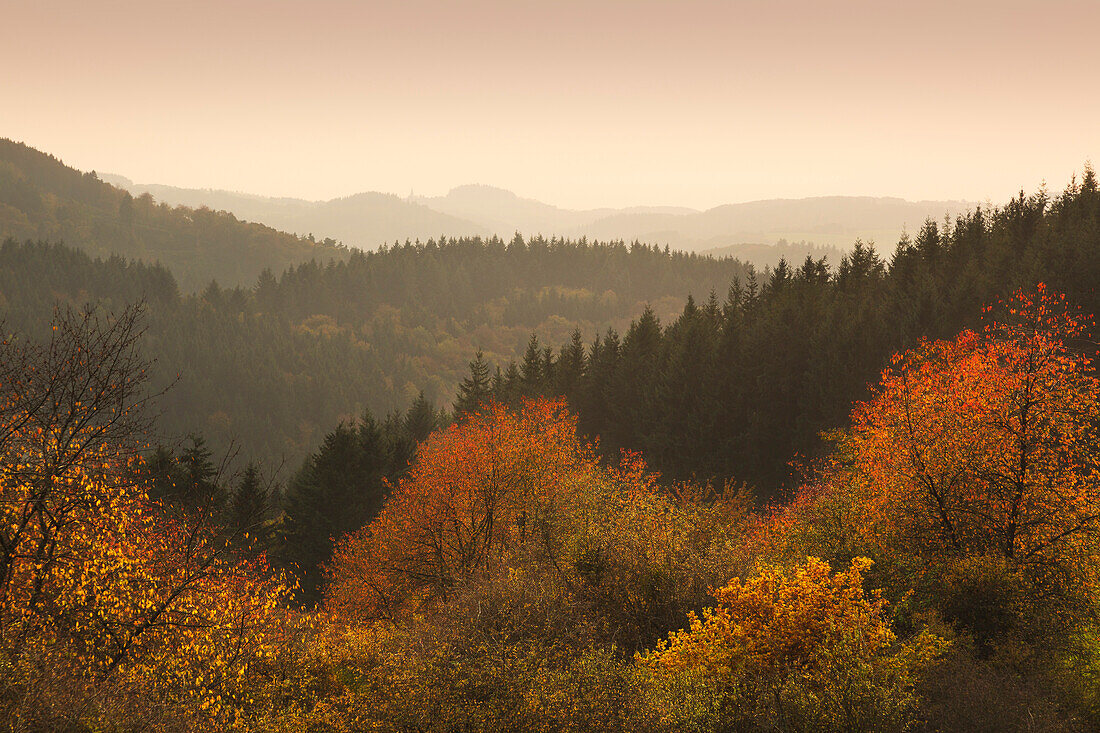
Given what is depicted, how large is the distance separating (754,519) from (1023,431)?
23983mm

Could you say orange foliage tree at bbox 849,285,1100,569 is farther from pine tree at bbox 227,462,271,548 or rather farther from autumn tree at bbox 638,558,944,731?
pine tree at bbox 227,462,271,548

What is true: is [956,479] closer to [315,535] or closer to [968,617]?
[968,617]

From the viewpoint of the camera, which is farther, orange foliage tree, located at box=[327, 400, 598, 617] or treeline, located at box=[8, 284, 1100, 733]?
orange foliage tree, located at box=[327, 400, 598, 617]

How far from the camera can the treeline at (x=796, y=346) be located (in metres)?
57.3

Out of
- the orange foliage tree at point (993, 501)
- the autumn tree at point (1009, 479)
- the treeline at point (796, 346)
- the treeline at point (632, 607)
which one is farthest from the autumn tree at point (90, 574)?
the treeline at point (796, 346)

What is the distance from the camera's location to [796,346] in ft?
213

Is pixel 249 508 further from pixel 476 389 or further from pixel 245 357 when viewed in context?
pixel 245 357

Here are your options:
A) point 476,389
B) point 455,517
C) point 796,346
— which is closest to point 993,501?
point 455,517

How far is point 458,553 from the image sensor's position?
43406 mm

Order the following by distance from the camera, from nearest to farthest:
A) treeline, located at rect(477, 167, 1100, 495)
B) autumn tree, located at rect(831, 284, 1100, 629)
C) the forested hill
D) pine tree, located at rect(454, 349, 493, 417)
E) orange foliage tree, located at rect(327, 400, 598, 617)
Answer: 1. autumn tree, located at rect(831, 284, 1100, 629)
2. orange foliage tree, located at rect(327, 400, 598, 617)
3. treeline, located at rect(477, 167, 1100, 495)
4. pine tree, located at rect(454, 349, 493, 417)
5. the forested hill

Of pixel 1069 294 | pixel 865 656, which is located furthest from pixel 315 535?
pixel 1069 294

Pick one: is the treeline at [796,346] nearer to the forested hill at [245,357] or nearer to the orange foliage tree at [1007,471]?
the orange foliage tree at [1007,471]

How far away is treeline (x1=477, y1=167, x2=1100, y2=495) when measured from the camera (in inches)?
2255

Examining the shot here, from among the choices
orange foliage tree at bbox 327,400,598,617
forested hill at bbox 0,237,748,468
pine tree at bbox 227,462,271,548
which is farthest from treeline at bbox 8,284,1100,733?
forested hill at bbox 0,237,748,468
